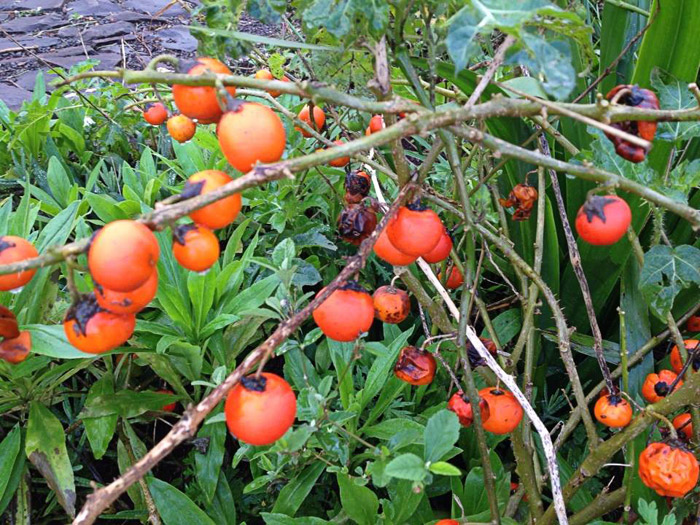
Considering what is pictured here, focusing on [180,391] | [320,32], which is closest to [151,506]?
[180,391]

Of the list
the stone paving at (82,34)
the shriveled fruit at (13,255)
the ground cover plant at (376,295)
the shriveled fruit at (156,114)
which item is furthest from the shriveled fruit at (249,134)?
the stone paving at (82,34)

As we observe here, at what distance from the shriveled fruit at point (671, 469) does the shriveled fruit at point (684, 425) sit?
216 mm

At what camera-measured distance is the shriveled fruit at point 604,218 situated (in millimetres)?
820

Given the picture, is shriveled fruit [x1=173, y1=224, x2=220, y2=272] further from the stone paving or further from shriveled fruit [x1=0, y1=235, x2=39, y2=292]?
the stone paving

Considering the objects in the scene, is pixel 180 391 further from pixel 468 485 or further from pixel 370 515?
pixel 468 485

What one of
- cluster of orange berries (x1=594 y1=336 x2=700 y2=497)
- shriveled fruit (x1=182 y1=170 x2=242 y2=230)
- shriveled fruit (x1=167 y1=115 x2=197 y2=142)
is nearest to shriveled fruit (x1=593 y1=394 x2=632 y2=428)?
cluster of orange berries (x1=594 y1=336 x2=700 y2=497)

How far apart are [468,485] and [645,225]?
86 cm

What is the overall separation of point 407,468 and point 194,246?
1.64 feet

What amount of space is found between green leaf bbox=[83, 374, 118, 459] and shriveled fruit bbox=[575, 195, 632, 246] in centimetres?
115

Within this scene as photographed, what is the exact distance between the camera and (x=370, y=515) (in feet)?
4.24

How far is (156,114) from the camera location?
2014 millimetres

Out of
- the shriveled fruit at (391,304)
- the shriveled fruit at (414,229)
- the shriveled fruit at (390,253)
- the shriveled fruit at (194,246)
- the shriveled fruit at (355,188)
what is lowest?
the shriveled fruit at (391,304)

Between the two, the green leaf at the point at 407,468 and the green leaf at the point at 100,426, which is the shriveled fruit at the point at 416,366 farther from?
the green leaf at the point at 100,426

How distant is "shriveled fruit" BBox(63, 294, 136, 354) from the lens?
26.7 inches
